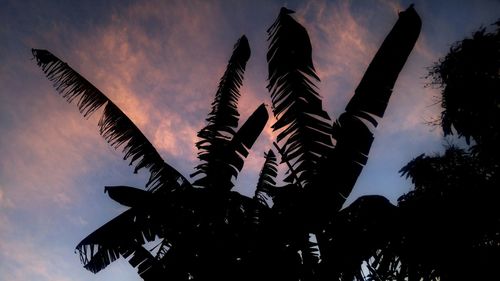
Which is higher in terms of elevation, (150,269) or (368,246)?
(368,246)

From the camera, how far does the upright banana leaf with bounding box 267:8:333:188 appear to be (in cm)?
322

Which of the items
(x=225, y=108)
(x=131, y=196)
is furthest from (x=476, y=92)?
(x=131, y=196)

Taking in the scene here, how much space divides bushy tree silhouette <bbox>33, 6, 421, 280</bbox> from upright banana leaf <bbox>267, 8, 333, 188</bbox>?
0.01 metres

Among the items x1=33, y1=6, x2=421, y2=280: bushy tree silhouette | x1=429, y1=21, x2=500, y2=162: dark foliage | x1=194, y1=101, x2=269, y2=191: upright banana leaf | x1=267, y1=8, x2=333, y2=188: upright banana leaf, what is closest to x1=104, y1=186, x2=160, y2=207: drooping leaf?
x1=33, y1=6, x2=421, y2=280: bushy tree silhouette

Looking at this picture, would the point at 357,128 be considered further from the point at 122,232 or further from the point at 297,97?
the point at 122,232

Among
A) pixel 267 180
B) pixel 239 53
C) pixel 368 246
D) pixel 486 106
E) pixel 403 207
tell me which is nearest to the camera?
pixel 368 246

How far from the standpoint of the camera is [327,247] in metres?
3.30

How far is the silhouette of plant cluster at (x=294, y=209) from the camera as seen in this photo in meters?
3.28

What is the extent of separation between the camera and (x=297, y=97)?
11.3 feet

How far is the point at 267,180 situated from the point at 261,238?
3256 mm

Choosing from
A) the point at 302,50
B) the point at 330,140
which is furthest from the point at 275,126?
the point at 302,50

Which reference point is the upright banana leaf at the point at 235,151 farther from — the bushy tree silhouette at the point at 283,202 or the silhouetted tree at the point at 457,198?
the silhouetted tree at the point at 457,198

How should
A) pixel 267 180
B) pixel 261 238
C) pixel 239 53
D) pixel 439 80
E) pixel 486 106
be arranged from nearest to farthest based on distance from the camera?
1. pixel 261 238
2. pixel 239 53
3. pixel 267 180
4. pixel 486 106
5. pixel 439 80

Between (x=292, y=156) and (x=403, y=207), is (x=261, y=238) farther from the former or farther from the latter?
(x=403, y=207)
